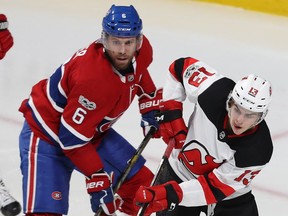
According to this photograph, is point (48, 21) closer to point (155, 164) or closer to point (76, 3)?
point (76, 3)

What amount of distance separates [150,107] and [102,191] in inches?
22.3

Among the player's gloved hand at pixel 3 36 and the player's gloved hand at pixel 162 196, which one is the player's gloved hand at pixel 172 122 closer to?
the player's gloved hand at pixel 162 196

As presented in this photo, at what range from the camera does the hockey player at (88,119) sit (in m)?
2.96

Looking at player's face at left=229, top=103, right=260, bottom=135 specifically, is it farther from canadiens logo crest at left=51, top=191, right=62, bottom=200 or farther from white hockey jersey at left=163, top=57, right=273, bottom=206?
canadiens logo crest at left=51, top=191, right=62, bottom=200

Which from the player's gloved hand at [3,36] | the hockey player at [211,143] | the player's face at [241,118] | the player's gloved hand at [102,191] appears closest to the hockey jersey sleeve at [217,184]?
the hockey player at [211,143]

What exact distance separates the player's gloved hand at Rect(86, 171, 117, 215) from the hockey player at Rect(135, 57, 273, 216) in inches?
7.5

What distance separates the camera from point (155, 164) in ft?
13.4

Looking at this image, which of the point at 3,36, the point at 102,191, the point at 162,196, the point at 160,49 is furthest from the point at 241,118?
the point at 160,49

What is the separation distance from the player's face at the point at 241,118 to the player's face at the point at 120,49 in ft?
1.53

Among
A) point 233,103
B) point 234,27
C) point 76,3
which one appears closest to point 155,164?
point 233,103

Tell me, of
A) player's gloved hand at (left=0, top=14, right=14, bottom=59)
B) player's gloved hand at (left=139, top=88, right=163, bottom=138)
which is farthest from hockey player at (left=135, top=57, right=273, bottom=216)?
player's gloved hand at (left=0, top=14, right=14, bottom=59)

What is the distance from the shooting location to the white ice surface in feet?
13.3

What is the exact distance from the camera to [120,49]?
9.73 feet

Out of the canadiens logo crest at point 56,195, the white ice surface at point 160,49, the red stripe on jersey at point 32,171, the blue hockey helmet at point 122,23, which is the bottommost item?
the white ice surface at point 160,49
